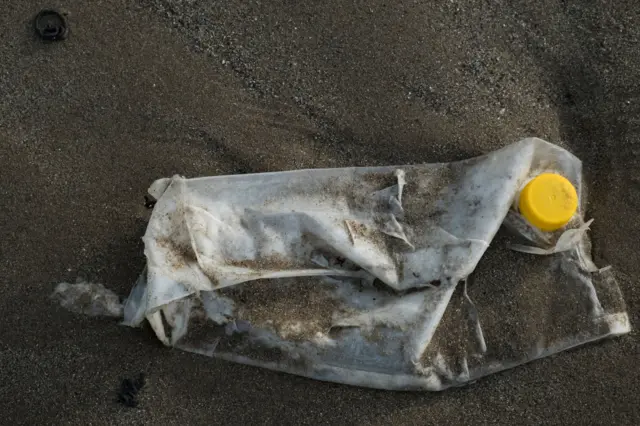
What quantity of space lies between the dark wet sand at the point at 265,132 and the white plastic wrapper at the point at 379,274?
0.26ft

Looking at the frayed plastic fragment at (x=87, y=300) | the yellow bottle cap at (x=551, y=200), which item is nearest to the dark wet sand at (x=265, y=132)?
the frayed plastic fragment at (x=87, y=300)

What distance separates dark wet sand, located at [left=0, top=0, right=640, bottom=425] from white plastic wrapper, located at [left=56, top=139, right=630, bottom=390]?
3.2 inches

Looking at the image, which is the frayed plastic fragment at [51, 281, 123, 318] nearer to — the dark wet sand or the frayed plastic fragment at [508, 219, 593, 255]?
the dark wet sand

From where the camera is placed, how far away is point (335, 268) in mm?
1854

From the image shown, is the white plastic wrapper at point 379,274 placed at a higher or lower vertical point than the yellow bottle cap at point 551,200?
lower

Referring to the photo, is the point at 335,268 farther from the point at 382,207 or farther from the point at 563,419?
the point at 563,419

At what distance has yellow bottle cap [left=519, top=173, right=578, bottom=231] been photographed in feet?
5.74

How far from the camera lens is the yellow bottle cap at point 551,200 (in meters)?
1.75

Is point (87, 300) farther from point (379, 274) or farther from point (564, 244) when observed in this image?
point (564, 244)

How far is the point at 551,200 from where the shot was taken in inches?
69.2

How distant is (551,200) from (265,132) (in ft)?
3.31

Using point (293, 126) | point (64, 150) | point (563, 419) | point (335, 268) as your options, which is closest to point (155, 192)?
point (64, 150)

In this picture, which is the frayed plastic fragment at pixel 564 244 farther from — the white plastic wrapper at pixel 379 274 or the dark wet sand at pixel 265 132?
the dark wet sand at pixel 265 132

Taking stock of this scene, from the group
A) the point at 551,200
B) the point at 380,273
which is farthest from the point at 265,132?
the point at 551,200
